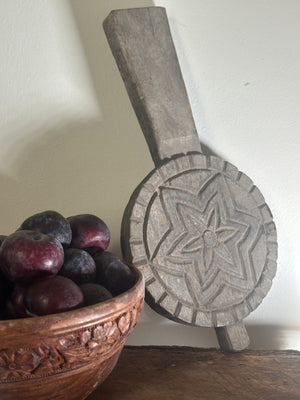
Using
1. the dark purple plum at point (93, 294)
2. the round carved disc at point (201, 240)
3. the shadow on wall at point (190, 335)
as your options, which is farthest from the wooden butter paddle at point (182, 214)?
the dark purple plum at point (93, 294)

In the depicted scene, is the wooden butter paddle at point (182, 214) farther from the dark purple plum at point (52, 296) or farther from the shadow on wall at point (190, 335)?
the dark purple plum at point (52, 296)

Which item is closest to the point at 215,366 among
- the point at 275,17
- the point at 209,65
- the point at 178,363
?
the point at 178,363

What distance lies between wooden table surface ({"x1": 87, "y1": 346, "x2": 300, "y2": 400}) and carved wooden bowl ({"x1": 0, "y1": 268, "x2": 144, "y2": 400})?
162mm

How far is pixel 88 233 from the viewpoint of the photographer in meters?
0.64

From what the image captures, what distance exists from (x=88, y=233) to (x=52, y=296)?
0.58ft

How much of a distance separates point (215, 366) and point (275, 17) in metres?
0.83

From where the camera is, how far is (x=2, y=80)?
867 mm

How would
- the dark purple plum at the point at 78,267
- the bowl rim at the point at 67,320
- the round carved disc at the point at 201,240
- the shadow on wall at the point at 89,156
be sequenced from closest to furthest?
the bowl rim at the point at 67,320 < the dark purple plum at the point at 78,267 < the round carved disc at the point at 201,240 < the shadow on wall at the point at 89,156

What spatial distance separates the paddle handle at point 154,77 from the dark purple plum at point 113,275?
31 centimetres

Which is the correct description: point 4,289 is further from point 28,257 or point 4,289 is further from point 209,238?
point 209,238

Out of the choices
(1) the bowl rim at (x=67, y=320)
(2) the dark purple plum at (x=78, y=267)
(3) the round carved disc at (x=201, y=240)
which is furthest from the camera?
(3) the round carved disc at (x=201, y=240)

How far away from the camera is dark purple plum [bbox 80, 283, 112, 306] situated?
20.2 inches

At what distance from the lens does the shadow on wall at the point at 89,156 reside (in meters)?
0.89

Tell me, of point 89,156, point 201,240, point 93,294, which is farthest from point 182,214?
point 93,294
